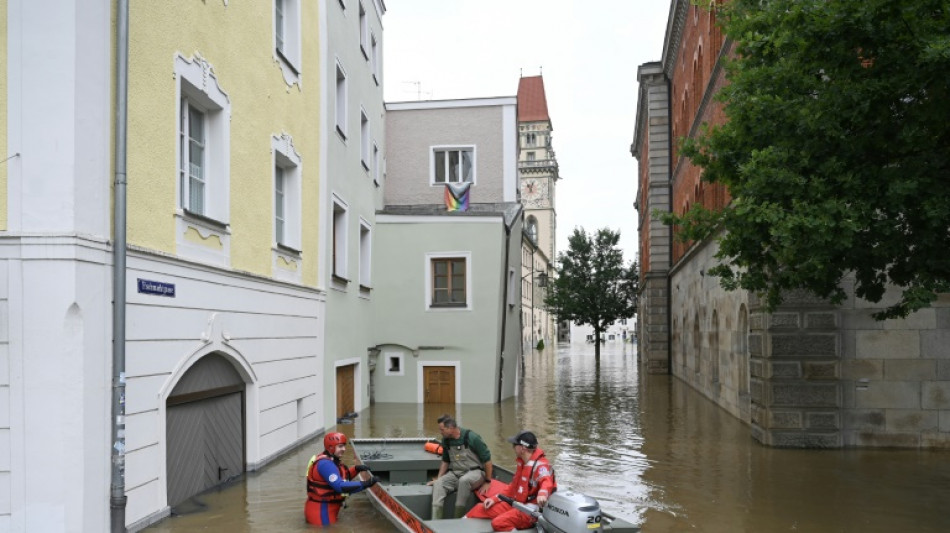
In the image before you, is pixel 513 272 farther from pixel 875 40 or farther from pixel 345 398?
pixel 875 40

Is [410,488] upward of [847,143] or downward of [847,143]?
downward

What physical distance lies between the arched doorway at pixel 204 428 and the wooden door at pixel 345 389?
6.86m

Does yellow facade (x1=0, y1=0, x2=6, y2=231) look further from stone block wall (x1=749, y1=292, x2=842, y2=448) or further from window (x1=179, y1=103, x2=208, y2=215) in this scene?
stone block wall (x1=749, y1=292, x2=842, y2=448)

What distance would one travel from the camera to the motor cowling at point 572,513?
699cm

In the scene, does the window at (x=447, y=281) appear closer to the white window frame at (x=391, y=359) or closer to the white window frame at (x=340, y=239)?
the white window frame at (x=391, y=359)

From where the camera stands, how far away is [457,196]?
26.8 m

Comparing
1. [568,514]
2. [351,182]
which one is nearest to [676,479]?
[568,514]

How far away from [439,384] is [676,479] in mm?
11902

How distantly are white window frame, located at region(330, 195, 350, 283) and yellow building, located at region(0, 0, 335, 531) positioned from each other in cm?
449

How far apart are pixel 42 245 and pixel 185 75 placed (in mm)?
3463

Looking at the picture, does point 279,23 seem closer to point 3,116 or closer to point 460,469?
point 3,116

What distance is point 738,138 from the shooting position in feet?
34.7

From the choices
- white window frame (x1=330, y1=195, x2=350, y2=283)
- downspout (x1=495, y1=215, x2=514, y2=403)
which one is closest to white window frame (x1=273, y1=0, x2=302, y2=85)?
white window frame (x1=330, y1=195, x2=350, y2=283)

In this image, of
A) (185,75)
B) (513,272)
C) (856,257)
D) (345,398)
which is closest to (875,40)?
(856,257)
